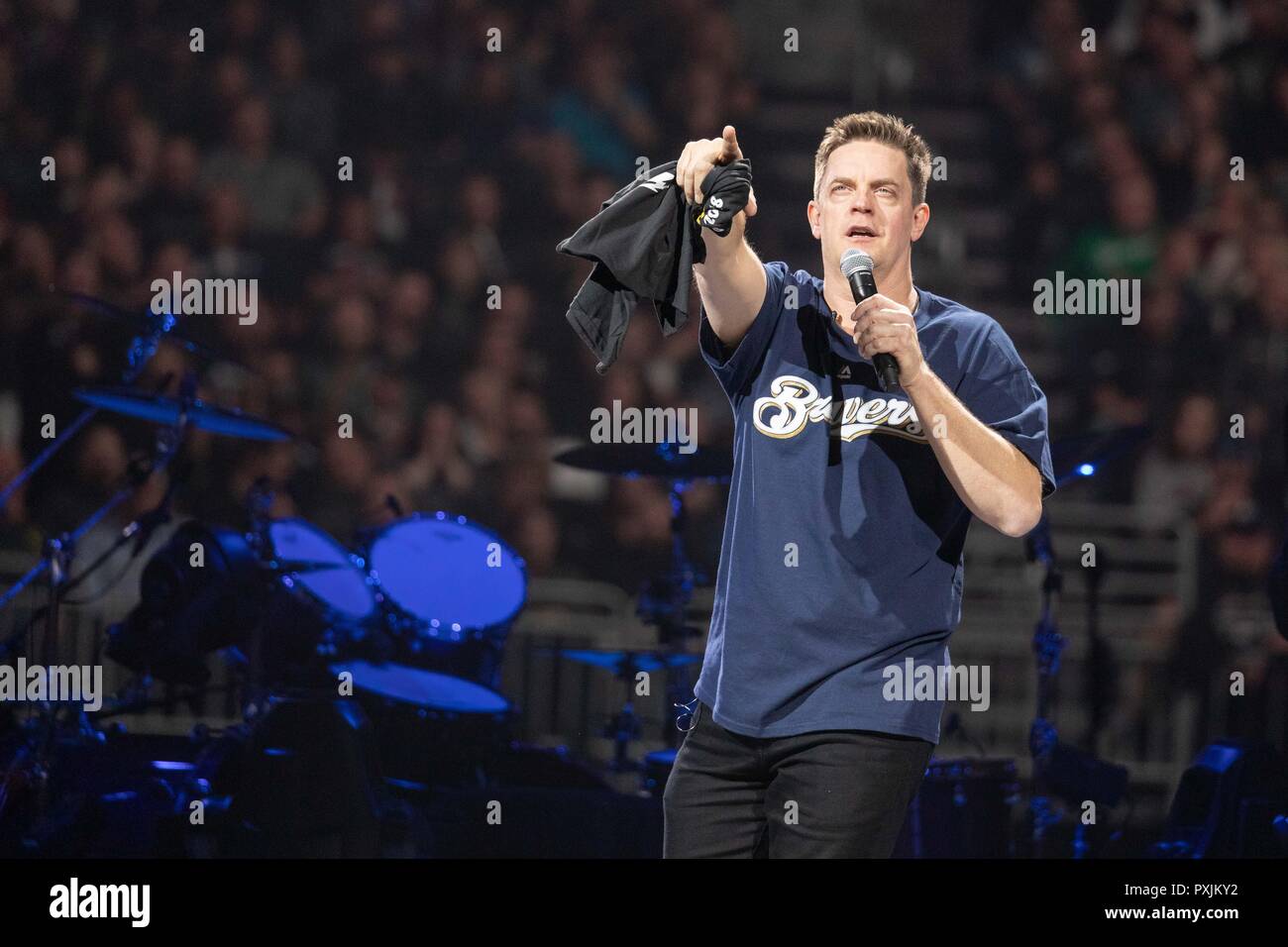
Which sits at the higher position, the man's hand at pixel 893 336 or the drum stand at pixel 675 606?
the man's hand at pixel 893 336

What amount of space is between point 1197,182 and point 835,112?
1.31 meters

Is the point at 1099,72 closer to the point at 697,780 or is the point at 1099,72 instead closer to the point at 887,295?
the point at 887,295

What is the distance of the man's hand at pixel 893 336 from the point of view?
6.61ft

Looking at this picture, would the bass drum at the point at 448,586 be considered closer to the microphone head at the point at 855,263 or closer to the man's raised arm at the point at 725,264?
the man's raised arm at the point at 725,264

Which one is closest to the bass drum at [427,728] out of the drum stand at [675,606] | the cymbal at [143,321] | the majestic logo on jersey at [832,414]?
the drum stand at [675,606]

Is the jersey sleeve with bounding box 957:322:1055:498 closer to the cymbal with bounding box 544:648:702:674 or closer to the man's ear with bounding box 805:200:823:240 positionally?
the man's ear with bounding box 805:200:823:240

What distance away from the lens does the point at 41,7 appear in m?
4.80

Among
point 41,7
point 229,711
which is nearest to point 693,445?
point 229,711

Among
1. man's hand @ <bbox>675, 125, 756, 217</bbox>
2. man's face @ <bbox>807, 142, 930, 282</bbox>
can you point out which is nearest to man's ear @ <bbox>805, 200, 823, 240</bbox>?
man's face @ <bbox>807, 142, 930, 282</bbox>

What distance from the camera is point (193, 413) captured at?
4.28m

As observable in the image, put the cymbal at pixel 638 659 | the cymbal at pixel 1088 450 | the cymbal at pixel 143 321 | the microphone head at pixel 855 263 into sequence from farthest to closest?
the cymbal at pixel 638 659 < the cymbal at pixel 143 321 < the cymbal at pixel 1088 450 < the microphone head at pixel 855 263

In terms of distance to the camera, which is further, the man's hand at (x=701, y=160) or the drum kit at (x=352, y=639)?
the drum kit at (x=352, y=639)

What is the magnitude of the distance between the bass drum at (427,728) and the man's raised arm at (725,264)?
2.27m

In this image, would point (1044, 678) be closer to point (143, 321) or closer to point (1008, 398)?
point (1008, 398)
